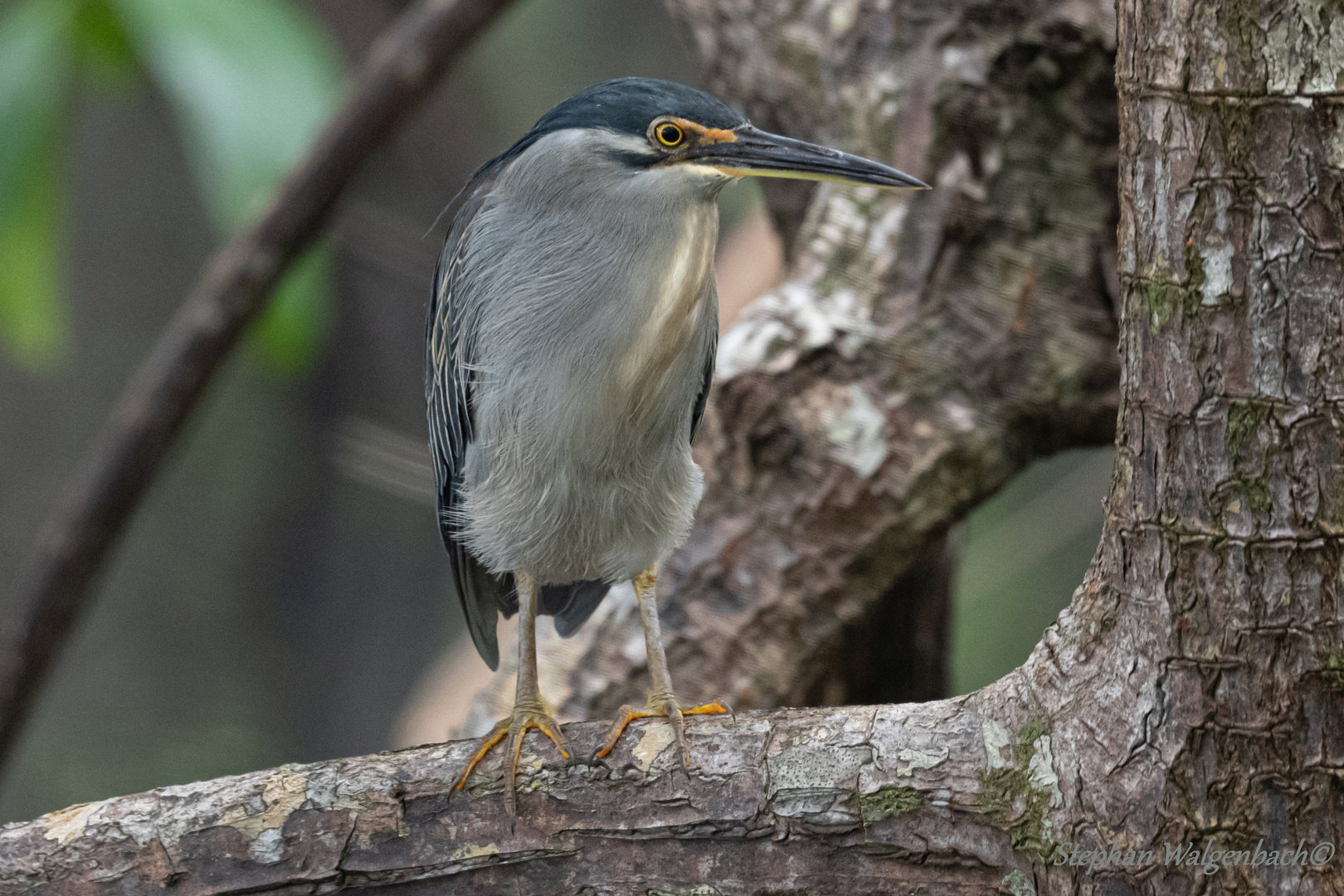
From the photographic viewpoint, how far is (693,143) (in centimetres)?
135

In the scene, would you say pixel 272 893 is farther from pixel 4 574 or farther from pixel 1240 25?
pixel 4 574

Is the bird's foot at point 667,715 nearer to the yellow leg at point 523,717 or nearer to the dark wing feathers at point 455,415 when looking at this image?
the yellow leg at point 523,717

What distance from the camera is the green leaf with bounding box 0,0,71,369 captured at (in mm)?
2477

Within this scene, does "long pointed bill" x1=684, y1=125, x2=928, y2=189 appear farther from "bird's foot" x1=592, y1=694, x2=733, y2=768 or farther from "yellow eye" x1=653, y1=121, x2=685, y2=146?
"bird's foot" x1=592, y1=694, x2=733, y2=768

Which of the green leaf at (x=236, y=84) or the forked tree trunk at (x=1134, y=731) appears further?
the green leaf at (x=236, y=84)

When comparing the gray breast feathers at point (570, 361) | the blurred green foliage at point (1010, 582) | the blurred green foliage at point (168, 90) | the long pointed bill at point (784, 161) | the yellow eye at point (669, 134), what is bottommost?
the blurred green foliage at point (1010, 582)

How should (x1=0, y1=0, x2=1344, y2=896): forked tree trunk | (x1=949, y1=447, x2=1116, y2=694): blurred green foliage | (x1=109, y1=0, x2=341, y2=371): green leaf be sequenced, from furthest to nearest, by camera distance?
(x1=949, y1=447, x2=1116, y2=694): blurred green foliage → (x1=109, y1=0, x2=341, y2=371): green leaf → (x1=0, y1=0, x2=1344, y2=896): forked tree trunk

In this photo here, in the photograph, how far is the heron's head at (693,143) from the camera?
1.32 metres

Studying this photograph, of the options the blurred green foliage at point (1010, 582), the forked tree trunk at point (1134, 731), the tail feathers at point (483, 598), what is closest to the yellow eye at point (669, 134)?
the forked tree trunk at point (1134, 731)

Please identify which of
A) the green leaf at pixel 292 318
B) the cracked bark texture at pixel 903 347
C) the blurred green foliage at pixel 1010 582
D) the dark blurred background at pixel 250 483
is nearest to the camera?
the cracked bark texture at pixel 903 347

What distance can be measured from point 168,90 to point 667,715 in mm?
1920

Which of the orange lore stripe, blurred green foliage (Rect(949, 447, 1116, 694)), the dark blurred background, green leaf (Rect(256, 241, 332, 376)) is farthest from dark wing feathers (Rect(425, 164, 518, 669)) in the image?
the dark blurred background

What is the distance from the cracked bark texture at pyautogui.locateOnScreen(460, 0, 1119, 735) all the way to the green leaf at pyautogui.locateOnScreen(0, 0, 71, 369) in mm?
1555

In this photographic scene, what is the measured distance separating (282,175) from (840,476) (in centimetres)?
139
